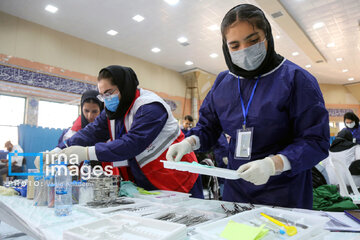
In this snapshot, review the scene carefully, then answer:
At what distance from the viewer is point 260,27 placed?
3.79 ft

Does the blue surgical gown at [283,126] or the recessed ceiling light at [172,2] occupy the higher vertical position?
the recessed ceiling light at [172,2]

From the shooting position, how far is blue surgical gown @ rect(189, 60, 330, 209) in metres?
1.01

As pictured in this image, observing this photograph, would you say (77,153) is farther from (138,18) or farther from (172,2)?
(138,18)

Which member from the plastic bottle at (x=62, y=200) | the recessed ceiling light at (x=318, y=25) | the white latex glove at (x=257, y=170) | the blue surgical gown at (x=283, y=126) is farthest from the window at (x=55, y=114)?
the recessed ceiling light at (x=318, y=25)

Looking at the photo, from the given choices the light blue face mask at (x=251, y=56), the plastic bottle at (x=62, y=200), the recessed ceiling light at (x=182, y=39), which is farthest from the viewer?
the recessed ceiling light at (x=182, y=39)

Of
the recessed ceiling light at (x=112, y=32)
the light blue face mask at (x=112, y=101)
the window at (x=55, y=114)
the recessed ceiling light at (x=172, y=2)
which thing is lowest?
the light blue face mask at (x=112, y=101)

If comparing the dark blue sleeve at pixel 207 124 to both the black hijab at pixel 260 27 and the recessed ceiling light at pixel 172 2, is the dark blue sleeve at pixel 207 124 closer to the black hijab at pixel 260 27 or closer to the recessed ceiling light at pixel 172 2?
the black hijab at pixel 260 27

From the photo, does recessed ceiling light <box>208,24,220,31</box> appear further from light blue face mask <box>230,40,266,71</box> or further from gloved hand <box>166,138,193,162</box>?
gloved hand <box>166,138,193,162</box>

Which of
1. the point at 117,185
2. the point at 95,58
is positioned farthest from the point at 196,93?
the point at 117,185

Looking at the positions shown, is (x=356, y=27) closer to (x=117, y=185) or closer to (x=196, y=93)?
(x=196, y=93)

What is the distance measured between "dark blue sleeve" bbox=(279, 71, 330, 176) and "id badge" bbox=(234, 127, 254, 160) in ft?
0.48

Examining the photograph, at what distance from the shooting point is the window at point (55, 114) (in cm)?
579

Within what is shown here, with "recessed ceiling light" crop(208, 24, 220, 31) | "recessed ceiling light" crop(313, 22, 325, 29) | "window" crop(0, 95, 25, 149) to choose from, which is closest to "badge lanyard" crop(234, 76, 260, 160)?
"window" crop(0, 95, 25, 149)

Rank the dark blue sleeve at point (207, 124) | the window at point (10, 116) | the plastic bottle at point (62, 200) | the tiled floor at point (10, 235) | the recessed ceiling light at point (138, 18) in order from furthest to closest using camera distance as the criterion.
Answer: the recessed ceiling light at point (138, 18), the window at point (10, 116), the tiled floor at point (10, 235), the dark blue sleeve at point (207, 124), the plastic bottle at point (62, 200)
